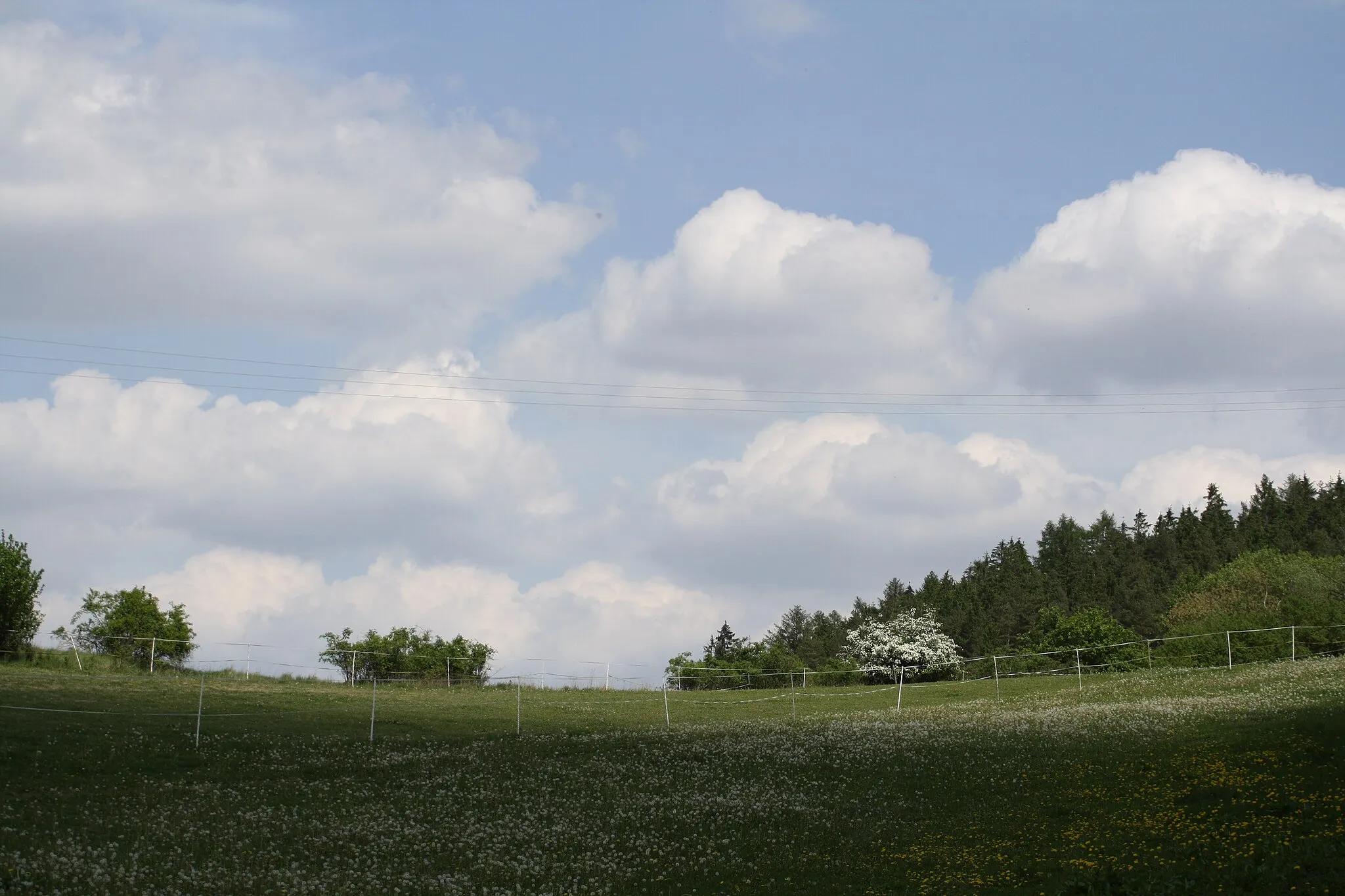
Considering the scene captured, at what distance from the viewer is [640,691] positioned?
242 ft

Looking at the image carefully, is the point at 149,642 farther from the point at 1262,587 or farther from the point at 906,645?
the point at 1262,587

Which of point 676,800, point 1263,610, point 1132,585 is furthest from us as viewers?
point 1132,585

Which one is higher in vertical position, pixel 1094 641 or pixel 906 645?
pixel 1094 641

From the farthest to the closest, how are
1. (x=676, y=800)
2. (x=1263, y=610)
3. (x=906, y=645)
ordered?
(x=1263, y=610)
(x=906, y=645)
(x=676, y=800)

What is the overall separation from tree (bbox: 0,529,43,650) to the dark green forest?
48.2 metres

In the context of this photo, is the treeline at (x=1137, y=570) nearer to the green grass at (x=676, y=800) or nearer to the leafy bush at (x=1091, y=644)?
the leafy bush at (x=1091, y=644)

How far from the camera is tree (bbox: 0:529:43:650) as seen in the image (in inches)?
2544

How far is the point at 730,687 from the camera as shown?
3632 inches

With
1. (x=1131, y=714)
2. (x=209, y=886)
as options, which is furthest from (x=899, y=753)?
(x=209, y=886)

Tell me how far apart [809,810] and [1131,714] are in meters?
21.0

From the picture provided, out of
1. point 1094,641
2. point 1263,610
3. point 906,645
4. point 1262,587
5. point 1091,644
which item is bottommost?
point 906,645

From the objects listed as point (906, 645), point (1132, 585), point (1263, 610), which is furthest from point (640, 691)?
point (1132, 585)

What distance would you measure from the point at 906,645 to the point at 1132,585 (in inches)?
3109

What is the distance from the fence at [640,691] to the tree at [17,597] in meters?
4.10
